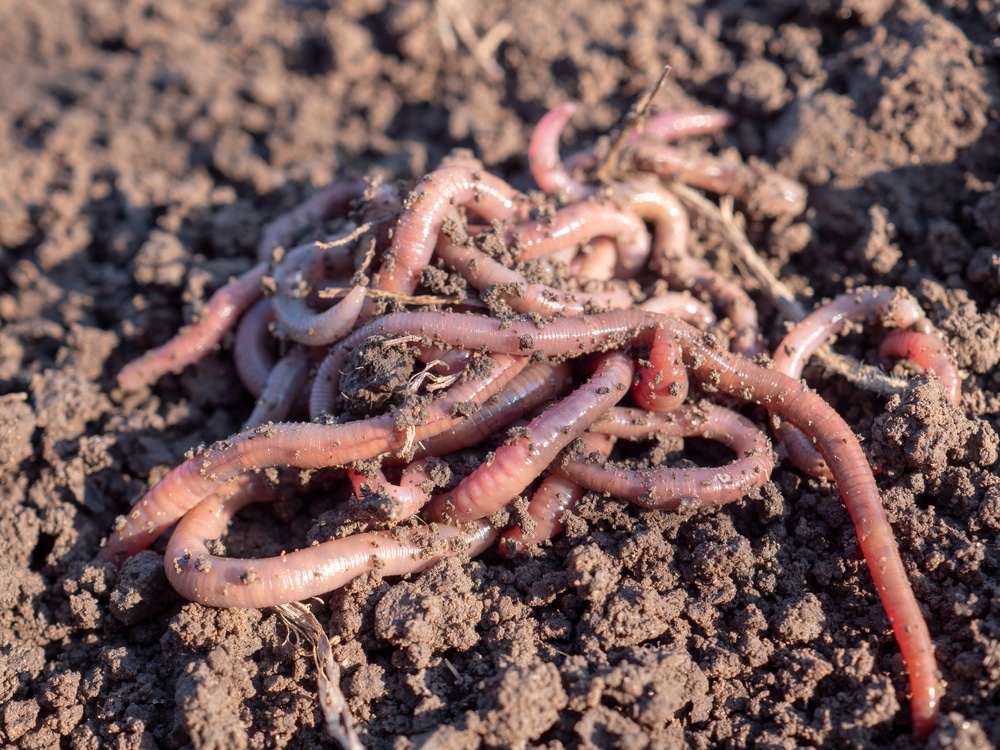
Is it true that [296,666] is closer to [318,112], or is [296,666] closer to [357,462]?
[357,462]

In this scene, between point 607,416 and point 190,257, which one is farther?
point 190,257

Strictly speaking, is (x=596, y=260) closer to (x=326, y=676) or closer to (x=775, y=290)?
(x=775, y=290)

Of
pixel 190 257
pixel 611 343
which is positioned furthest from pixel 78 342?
pixel 611 343

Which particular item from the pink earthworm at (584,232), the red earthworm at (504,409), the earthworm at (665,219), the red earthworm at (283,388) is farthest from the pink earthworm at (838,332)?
the red earthworm at (283,388)

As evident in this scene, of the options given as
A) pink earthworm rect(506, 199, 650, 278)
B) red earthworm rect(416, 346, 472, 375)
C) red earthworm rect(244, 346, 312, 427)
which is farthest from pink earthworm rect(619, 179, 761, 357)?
red earthworm rect(244, 346, 312, 427)

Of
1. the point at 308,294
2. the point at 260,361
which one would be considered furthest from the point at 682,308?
the point at 260,361

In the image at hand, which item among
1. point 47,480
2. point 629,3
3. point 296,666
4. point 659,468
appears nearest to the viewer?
point 296,666

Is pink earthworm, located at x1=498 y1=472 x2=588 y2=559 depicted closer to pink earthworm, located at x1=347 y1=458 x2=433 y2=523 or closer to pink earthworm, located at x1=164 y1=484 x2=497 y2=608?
pink earthworm, located at x1=164 y1=484 x2=497 y2=608
